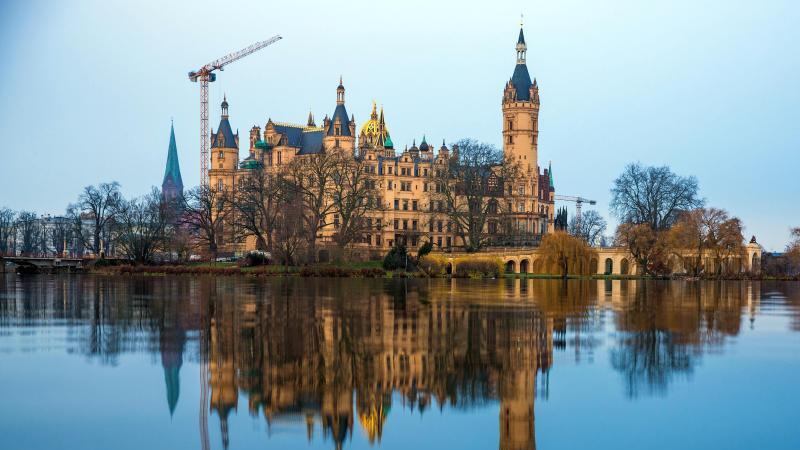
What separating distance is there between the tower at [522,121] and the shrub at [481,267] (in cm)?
3763

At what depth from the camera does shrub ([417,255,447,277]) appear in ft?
259

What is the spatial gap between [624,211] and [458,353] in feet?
281

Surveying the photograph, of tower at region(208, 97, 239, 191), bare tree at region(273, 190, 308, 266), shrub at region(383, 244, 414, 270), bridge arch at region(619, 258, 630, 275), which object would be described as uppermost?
tower at region(208, 97, 239, 191)

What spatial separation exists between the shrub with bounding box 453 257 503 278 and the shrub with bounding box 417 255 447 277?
1.38m

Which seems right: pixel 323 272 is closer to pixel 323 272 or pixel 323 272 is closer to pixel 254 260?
pixel 323 272

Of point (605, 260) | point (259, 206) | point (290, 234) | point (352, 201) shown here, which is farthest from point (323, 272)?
point (605, 260)

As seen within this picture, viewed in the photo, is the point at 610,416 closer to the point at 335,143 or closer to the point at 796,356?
the point at 796,356

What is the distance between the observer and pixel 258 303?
35.4 metres

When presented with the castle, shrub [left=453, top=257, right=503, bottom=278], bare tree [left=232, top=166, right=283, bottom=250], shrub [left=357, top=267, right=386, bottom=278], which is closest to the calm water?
shrub [left=357, top=267, right=386, bottom=278]

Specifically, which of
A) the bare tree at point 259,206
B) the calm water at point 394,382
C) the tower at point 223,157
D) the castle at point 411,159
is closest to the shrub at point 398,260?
the bare tree at point 259,206

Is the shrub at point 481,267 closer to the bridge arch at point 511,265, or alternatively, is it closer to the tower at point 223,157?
the bridge arch at point 511,265

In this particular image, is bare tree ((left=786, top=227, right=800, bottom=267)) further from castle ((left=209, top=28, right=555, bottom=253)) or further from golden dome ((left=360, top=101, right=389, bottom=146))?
golden dome ((left=360, top=101, right=389, bottom=146))

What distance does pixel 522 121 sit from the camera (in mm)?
122750

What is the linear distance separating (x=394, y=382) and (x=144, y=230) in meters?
81.3
